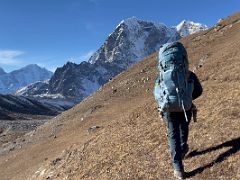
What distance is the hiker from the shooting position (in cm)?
1183

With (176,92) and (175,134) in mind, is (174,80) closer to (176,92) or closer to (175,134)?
(176,92)

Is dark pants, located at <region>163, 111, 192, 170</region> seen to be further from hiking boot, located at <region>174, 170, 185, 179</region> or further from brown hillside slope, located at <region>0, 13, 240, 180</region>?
brown hillside slope, located at <region>0, 13, 240, 180</region>

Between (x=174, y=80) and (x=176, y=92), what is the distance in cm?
30

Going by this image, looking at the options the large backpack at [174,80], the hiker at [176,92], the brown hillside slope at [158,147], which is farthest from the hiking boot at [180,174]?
the large backpack at [174,80]

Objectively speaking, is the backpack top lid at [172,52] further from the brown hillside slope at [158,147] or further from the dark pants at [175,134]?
the brown hillside slope at [158,147]

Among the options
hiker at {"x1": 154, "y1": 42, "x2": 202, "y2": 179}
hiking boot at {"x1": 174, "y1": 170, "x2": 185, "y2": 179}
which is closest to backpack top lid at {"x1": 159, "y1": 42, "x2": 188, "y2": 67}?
hiker at {"x1": 154, "y1": 42, "x2": 202, "y2": 179}

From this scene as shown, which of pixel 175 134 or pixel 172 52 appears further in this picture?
A: pixel 175 134

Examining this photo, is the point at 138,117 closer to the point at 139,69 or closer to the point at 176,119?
the point at 176,119

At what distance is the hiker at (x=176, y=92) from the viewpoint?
11828 mm

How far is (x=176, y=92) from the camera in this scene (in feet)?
38.7

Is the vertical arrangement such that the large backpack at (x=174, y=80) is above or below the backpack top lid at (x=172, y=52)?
below

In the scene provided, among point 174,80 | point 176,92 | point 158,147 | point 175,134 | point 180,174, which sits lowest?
point 180,174

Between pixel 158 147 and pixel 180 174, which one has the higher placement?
pixel 158 147

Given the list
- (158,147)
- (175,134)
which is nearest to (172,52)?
(175,134)
